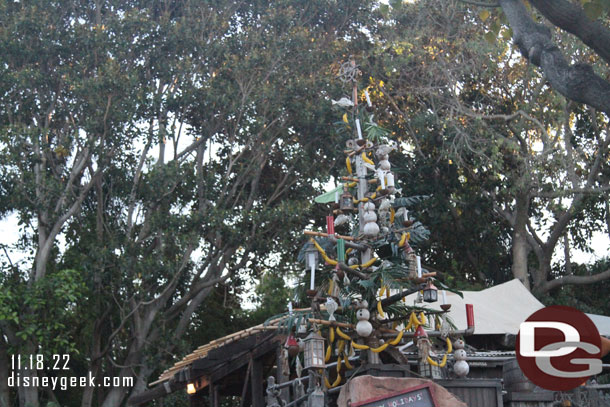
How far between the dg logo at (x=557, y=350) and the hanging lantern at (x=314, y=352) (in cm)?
176

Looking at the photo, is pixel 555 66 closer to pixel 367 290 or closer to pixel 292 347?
pixel 367 290

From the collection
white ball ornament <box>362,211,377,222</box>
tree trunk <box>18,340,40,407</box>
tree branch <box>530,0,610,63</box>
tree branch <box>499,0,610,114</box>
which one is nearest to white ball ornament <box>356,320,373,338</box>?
white ball ornament <box>362,211,377,222</box>

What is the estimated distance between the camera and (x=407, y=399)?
5680mm

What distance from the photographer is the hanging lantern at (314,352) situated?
20.0 ft

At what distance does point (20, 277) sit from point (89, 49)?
4.89m

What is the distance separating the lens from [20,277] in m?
14.7

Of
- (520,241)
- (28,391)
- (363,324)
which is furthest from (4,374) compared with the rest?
(520,241)

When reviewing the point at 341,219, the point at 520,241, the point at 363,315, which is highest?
the point at 520,241

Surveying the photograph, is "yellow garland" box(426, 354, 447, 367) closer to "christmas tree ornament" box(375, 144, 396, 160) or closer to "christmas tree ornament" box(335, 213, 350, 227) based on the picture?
"christmas tree ornament" box(335, 213, 350, 227)

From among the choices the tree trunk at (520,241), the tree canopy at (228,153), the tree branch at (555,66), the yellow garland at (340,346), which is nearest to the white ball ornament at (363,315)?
the yellow garland at (340,346)

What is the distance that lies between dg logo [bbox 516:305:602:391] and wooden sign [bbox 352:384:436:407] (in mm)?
1136

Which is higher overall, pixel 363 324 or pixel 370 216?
pixel 370 216

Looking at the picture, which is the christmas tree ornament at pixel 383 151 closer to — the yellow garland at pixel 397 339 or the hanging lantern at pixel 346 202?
the hanging lantern at pixel 346 202

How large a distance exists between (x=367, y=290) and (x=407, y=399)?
48.6 inches
